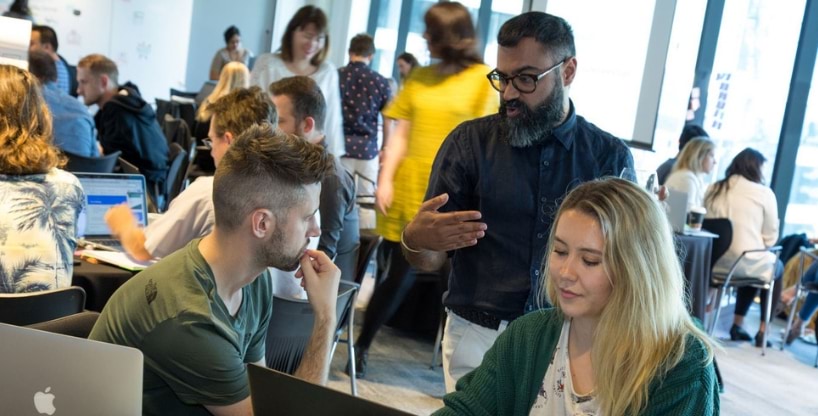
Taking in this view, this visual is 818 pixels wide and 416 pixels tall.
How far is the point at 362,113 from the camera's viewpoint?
712 cm

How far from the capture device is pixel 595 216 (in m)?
1.94

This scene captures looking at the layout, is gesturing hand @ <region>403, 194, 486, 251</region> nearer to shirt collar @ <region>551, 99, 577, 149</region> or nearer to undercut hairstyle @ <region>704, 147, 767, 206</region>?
shirt collar @ <region>551, 99, 577, 149</region>

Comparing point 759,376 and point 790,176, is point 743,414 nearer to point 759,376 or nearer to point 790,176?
point 759,376

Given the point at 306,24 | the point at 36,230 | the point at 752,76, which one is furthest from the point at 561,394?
the point at 752,76

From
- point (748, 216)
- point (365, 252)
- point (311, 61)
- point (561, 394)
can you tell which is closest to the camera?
point (561, 394)

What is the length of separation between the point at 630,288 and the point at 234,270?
0.84m

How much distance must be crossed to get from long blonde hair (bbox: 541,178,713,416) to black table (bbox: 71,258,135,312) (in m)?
2.02

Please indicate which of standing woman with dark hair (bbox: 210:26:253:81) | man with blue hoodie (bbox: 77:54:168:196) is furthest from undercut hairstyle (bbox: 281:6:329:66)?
standing woman with dark hair (bbox: 210:26:253:81)

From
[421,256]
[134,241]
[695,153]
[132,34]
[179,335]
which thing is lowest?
[134,241]

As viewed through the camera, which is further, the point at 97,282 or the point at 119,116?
the point at 119,116

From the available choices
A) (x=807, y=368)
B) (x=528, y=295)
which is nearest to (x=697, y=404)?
(x=528, y=295)

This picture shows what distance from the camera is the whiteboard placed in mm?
11984

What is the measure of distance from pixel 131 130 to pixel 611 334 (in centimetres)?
506

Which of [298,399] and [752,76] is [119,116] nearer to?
[298,399]
